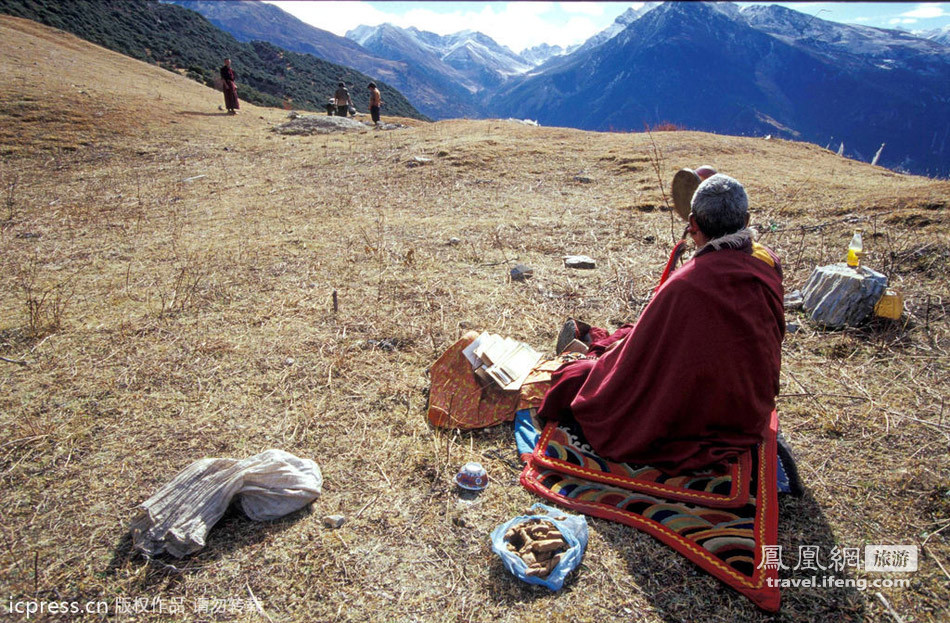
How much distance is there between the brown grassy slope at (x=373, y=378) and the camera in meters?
2.18

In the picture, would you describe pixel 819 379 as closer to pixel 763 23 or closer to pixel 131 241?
pixel 131 241

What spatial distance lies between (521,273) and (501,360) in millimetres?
1991

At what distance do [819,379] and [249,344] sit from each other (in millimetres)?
4651

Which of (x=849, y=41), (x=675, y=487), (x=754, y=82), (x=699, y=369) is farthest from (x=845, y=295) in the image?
(x=849, y=41)

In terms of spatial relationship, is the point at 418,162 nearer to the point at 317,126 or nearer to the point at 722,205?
the point at 317,126

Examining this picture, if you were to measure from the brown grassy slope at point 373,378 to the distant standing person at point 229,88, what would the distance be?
9022mm

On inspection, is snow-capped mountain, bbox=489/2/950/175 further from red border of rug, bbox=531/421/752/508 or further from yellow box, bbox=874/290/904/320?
red border of rug, bbox=531/421/752/508

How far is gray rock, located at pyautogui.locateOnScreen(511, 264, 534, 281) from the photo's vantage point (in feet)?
17.5

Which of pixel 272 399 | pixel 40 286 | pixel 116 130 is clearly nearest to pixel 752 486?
pixel 272 399

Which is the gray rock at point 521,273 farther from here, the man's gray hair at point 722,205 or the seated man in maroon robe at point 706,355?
the man's gray hair at point 722,205

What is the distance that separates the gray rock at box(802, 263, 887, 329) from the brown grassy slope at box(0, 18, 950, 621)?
0.16 metres

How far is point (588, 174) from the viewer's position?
10.2 m

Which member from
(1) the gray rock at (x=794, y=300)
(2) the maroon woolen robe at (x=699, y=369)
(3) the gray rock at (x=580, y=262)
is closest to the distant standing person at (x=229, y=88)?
(3) the gray rock at (x=580, y=262)

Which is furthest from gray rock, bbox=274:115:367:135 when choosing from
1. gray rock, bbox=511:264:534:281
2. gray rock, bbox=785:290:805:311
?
gray rock, bbox=785:290:805:311
